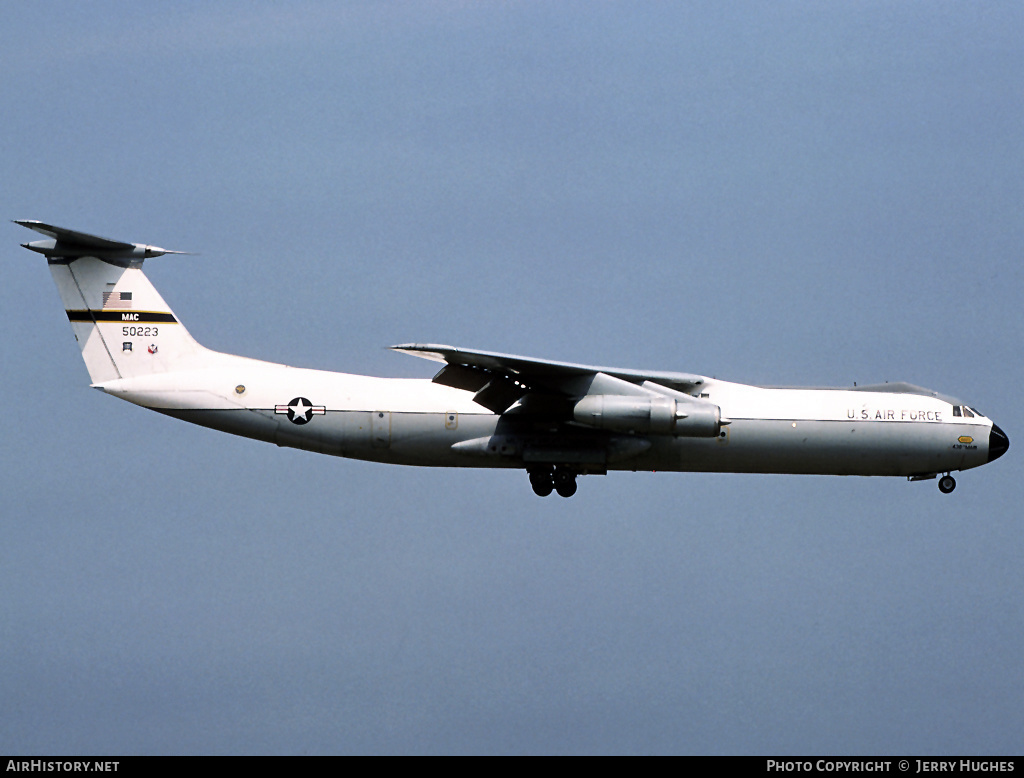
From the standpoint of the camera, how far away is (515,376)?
23359 millimetres

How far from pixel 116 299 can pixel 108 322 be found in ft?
1.46

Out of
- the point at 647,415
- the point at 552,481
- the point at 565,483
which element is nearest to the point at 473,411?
the point at 552,481

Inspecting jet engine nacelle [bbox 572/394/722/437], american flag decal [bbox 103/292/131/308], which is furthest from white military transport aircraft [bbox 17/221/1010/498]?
jet engine nacelle [bbox 572/394/722/437]

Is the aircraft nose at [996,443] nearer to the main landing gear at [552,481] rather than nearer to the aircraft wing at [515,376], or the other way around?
the aircraft wing at [515,376]

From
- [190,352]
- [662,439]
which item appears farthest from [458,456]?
[190,352]

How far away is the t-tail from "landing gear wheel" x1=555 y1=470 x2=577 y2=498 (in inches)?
260

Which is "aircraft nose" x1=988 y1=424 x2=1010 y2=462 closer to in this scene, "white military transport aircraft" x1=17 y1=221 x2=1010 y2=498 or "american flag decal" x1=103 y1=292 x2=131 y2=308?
"white military transport aircraft" x1=17 y1=221 x2=1010 y2=498

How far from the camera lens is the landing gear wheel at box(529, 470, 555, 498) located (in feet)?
80.1

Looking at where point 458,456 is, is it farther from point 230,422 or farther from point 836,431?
point 836,431

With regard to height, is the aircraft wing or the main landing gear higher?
the aircraft wing

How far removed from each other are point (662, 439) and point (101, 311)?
10204 millimetres
